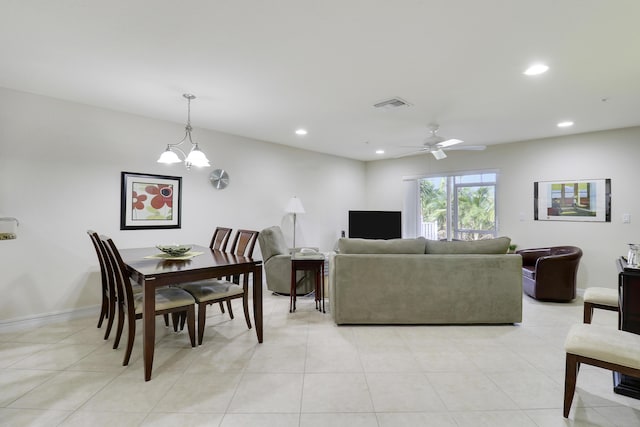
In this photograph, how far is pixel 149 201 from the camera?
403 centimetres

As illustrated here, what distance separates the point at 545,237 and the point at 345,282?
378 centimetres

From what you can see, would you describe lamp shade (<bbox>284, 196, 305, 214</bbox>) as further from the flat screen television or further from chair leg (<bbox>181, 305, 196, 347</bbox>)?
chair leg (<bbox>181, 305, 196, 347</bbox>)

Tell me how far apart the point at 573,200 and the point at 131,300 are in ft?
19.3

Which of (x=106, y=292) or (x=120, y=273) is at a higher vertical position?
(x=120, y=273)

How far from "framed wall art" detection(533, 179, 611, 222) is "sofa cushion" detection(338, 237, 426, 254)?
2.99 metres

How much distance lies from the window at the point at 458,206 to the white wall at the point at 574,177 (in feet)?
0.60

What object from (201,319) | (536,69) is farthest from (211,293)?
(536,69)

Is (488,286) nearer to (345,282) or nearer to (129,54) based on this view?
(345,282)

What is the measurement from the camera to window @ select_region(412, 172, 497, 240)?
18.6ft

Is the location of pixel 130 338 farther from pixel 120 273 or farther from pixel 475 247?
pixel 475 247

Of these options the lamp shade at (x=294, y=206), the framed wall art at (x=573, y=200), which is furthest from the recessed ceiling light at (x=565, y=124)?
the lamp shade at (x=294, y=206)

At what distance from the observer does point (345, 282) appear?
330 centimetres

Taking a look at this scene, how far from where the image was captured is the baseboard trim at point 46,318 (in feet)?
10.2

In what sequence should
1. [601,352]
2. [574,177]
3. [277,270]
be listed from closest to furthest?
[601,352], [277,270], [574,177]
